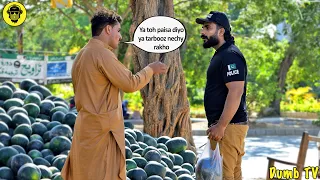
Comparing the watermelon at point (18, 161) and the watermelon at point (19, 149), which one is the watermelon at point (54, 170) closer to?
the watermelon at point (18, 161)

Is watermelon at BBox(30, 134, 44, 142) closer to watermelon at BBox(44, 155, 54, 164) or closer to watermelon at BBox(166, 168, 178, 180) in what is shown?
watermelon at BBox(44, 155, 54, 164)

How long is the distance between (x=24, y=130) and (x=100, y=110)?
2.57 meters

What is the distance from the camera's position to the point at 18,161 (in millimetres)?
7117

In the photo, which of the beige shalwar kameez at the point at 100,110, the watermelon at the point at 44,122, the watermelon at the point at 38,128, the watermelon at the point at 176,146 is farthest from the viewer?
the watermelon at the point at 44,122

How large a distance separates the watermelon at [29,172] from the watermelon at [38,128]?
99 cm

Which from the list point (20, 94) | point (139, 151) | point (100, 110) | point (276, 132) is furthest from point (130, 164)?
point (276, 132)

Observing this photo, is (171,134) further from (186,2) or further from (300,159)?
(186,2)

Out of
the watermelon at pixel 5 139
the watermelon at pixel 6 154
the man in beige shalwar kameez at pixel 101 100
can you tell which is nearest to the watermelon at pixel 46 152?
the watermelon at pixel 6 154

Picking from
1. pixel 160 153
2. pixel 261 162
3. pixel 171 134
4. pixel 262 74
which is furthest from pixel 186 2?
pixel 160 153

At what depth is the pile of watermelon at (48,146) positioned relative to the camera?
23.1ft

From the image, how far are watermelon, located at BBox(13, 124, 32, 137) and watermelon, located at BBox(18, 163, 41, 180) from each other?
87cm

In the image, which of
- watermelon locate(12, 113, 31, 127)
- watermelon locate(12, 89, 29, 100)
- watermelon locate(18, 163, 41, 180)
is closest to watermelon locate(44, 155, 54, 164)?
watermelon locate(18, 163, 41, 180)

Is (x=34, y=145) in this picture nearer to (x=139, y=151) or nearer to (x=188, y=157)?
(x=139, y=151)

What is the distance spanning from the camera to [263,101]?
2283cm
